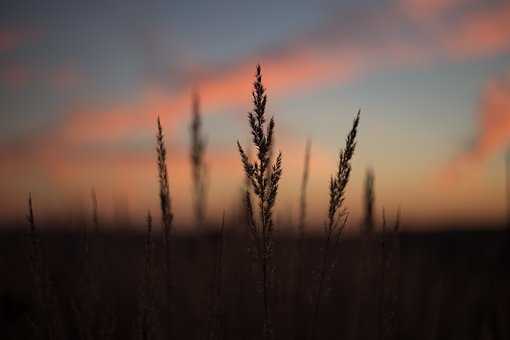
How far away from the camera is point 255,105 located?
2.02 m

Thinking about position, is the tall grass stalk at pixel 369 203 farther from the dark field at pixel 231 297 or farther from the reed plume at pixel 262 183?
the reed plume at pixel 262 183

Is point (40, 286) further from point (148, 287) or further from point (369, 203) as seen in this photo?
point (369, 203)

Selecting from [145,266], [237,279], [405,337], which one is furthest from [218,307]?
[405,337]

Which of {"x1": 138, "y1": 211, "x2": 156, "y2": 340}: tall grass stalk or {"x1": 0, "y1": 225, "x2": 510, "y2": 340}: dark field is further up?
Result: {"x1": 138, "y1": 211, "x2": 156, "y2": 340}: tall grass stalk

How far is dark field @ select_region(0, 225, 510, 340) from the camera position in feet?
8.48

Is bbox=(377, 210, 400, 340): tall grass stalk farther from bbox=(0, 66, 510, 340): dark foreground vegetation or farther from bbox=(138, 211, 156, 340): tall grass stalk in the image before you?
bbox=(138, 211, 156, 340): tall grass stalk

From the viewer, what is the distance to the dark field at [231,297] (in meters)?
2.58

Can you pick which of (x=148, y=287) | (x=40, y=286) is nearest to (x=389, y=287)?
(x=148, y=287)

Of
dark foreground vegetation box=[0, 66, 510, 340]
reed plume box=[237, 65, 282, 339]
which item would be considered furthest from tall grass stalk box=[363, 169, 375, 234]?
reed plume box=[237, 65, 282, 339]

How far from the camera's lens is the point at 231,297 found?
12.7 ft

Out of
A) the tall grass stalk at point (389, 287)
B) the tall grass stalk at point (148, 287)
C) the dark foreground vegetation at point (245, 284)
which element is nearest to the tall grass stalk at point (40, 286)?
the dark foreground vegetation at point (245, 284)

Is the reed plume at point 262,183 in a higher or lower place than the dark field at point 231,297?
higher

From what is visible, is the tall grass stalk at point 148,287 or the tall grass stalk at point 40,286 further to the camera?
the tall grass stalk at point 40,286

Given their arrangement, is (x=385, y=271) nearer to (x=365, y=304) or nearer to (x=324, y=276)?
(x=324, y=276)
